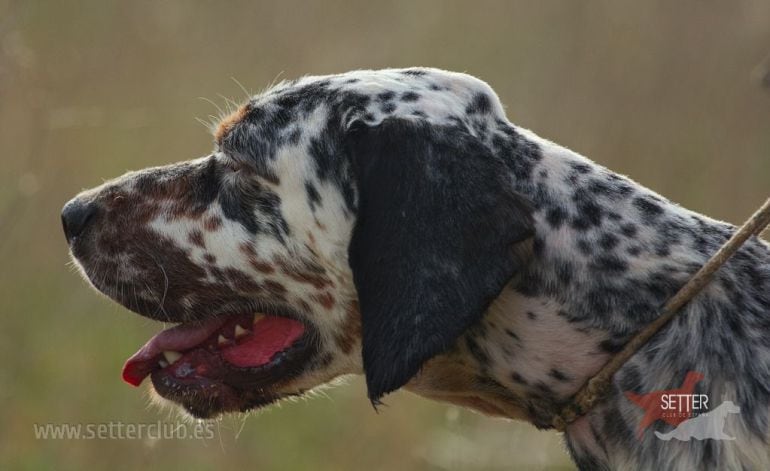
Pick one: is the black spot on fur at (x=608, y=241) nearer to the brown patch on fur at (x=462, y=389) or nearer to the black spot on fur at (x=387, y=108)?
the brown patch on fur at (x=462, y=389)

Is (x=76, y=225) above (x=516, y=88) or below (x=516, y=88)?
above

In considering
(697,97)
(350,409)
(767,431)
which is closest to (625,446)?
(767,431)

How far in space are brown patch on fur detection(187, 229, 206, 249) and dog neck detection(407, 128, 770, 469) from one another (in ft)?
2.49

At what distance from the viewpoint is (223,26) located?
8.88m

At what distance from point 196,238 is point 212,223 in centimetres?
6

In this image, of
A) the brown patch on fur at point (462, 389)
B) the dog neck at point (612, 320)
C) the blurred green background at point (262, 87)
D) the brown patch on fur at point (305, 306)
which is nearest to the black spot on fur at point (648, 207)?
the dog neck at point (612, 320)

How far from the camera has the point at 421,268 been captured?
3.31m

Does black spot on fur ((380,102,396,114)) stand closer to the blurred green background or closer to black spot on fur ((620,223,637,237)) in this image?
black spot on fur ((620,223,637,237))

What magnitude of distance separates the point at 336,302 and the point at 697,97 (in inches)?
186

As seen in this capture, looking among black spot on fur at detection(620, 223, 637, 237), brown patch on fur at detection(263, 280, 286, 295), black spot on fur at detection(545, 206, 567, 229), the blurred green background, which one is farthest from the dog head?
the blurred green background

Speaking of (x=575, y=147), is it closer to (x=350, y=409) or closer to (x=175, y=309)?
(x=350, y=409)

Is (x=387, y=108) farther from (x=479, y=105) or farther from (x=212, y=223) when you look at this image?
(x=212, y=223)
